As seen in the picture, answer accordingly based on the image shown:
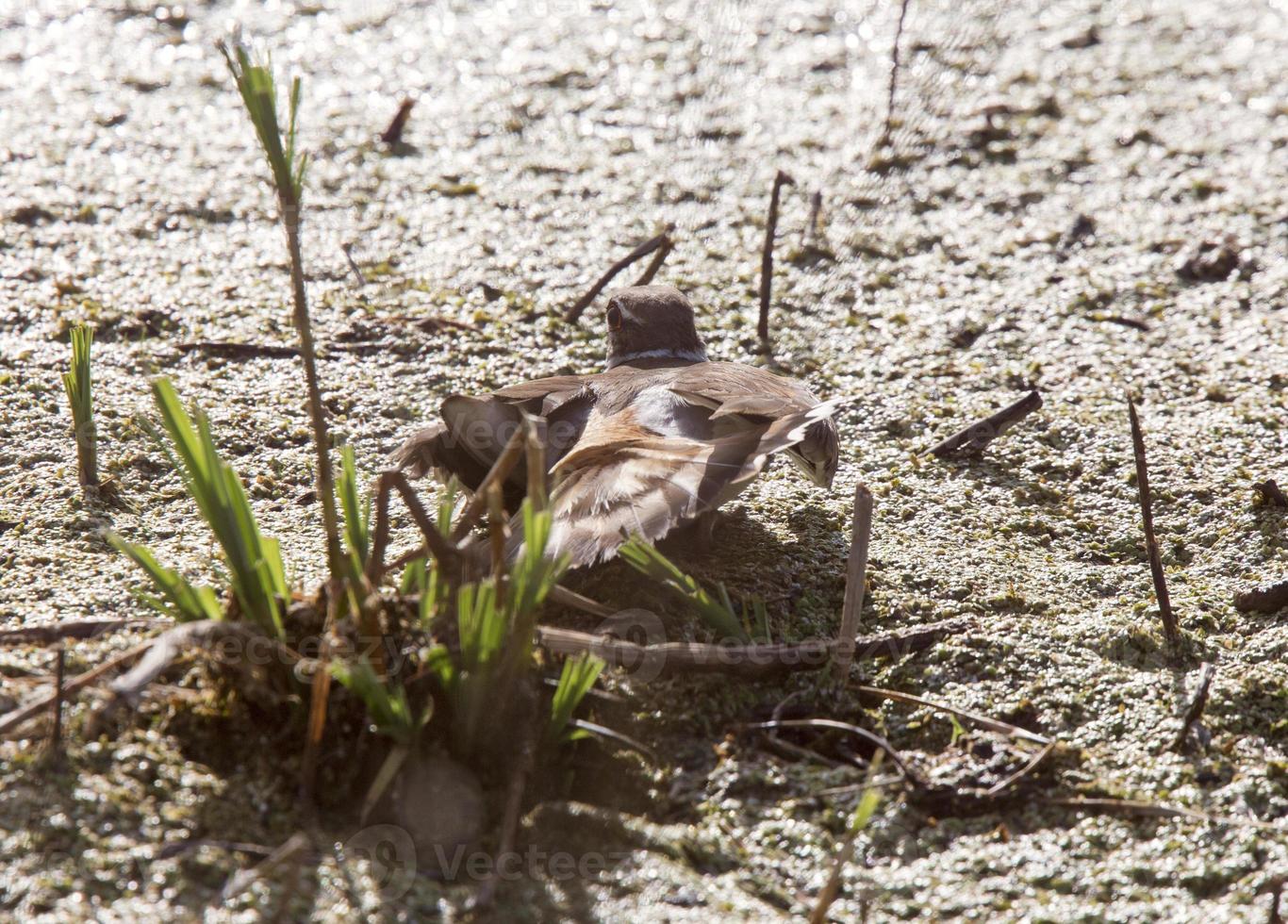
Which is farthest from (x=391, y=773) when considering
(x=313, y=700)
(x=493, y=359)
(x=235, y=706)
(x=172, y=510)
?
(x=493, y=359)

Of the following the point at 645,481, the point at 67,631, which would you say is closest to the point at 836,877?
the point at 645,481

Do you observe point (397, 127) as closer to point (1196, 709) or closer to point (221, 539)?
point (221, 539)

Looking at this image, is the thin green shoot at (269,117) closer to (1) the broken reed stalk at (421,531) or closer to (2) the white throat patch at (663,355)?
(1) the broken reed stalk at (421,531)

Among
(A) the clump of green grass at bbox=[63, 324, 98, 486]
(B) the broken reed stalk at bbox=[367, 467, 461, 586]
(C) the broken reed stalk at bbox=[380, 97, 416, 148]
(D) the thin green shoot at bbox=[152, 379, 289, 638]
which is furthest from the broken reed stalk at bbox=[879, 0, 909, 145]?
(D) the thin green shoot at bbox=[152, 379, 289, 638]

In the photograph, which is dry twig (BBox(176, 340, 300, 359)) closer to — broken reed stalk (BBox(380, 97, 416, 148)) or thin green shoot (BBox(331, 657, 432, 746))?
broken reed stalk (BBox(380, 97, 416, 148))

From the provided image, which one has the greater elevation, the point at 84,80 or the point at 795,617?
the point at 84,80

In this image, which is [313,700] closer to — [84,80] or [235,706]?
[235,706]
